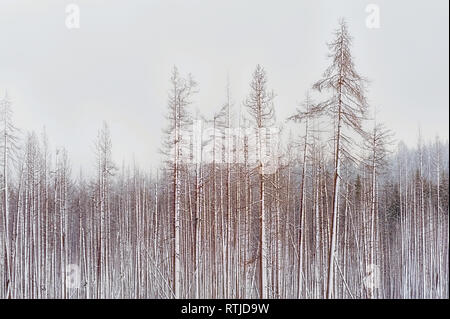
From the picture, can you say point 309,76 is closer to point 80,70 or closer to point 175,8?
point 175,8

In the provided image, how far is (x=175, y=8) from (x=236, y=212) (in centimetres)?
163

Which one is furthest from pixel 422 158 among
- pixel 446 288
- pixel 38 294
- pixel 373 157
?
pixel 38 294

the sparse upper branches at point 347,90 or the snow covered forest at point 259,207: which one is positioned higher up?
the sparse upper branches at point 347,90

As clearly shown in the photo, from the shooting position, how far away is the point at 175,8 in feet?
11.0

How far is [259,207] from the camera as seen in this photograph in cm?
328

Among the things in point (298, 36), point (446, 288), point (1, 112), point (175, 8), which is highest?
point (175, 8)

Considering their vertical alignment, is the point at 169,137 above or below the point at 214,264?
above

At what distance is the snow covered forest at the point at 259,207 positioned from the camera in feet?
10.7

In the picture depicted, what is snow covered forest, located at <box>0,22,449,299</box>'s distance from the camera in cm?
328

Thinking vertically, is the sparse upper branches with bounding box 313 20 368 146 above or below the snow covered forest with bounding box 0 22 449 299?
above

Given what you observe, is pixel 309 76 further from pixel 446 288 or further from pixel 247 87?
pixel 446 288

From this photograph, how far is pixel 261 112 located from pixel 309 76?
450 mm

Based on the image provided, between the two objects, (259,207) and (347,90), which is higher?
(347,90)

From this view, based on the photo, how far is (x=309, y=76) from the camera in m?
3.29
